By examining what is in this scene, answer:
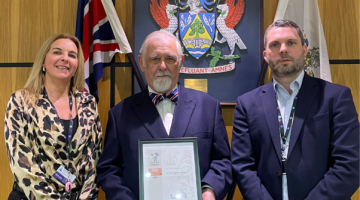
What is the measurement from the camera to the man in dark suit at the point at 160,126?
6.73 feet

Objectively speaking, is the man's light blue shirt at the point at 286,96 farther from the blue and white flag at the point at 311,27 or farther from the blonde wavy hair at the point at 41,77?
the blonde wavy hair at the point at 41,77

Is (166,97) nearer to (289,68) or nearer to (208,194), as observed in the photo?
(208,194)

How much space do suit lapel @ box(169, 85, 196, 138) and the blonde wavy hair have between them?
102 cm

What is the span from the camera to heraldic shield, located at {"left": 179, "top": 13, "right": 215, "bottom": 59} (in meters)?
2.96

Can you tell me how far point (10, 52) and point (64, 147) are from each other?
169cm

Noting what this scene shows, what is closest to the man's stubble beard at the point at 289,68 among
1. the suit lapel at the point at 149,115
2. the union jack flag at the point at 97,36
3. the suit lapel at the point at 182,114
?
the suit lapel at the point at 182,114

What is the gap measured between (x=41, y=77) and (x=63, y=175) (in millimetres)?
906

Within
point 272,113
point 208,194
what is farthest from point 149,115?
point 272,113

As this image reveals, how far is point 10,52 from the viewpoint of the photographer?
3123 mm

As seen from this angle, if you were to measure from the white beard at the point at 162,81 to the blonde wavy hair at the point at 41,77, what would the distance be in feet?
2.81

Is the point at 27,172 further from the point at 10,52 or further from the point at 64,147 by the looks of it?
the point at 10,52

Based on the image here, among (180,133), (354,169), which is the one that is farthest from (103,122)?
(354,169)

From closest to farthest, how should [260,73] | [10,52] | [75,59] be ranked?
[75,59]
[260,73]
[10,52]

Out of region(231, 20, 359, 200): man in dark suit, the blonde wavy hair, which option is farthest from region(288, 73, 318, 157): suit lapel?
the blonde wavy hair
